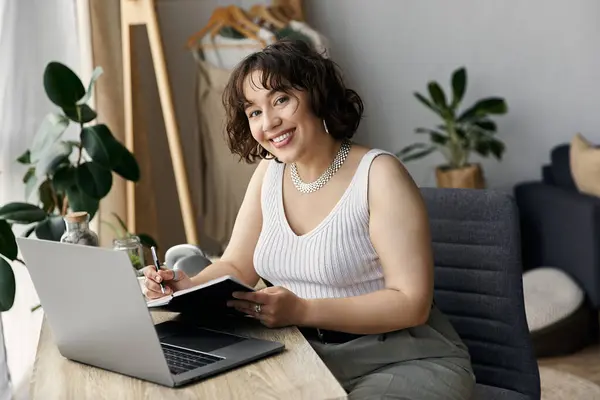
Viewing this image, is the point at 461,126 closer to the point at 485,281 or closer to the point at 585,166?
the point at 585,166

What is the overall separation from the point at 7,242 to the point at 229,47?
1308 mm

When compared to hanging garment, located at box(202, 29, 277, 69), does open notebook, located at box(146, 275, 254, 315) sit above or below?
below

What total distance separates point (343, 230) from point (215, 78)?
187 centimetres

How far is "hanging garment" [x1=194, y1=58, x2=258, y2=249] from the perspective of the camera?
360cm

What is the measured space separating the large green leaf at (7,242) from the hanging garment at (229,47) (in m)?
1.23

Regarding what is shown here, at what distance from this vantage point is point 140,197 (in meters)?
3.52

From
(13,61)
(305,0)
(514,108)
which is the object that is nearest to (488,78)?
(514,108)

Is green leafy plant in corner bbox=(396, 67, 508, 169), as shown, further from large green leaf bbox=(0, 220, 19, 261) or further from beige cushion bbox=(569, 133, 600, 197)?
large green leaf bbox=(0, 220, 19, 261)

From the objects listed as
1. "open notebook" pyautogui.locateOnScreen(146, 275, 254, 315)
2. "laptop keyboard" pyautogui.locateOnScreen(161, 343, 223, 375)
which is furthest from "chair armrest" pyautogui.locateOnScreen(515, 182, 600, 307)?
"laptop keyboard" pyautogui.locateOnScreen(161, 343, 223, 375)

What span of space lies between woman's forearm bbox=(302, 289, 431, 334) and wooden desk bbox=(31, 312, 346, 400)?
11 centimetres

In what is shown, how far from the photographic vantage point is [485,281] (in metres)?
2.05

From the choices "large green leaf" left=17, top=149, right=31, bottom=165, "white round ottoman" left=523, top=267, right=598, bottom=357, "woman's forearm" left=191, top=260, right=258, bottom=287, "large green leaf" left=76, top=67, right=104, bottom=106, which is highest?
"large green leaf" left=76, top=67, right=104, bottom=106

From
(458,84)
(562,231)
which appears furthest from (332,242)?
(458,84)

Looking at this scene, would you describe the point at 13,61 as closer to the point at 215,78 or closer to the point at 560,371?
the point at 215,78
